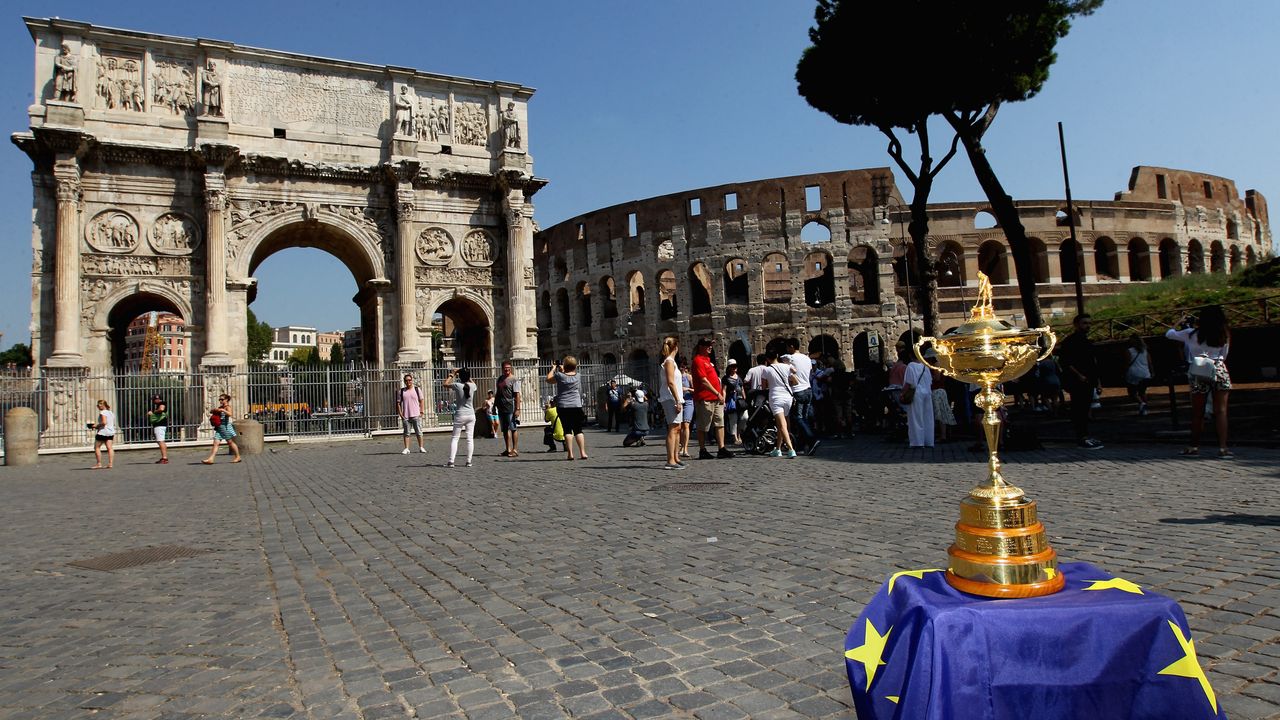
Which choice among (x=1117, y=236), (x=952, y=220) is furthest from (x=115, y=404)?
(x=1117, y=236)

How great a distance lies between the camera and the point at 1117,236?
35.6 metres

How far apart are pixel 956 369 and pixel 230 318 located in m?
22.4

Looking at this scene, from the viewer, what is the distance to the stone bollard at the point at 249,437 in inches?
663

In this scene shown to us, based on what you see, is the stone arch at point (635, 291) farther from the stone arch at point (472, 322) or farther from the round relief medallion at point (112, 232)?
the round relief medallion at point (112, 232)

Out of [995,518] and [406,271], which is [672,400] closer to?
[995,518]

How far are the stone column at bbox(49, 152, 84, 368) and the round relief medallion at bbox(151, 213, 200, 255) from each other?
1.81 metres

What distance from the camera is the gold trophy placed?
71.4 inches

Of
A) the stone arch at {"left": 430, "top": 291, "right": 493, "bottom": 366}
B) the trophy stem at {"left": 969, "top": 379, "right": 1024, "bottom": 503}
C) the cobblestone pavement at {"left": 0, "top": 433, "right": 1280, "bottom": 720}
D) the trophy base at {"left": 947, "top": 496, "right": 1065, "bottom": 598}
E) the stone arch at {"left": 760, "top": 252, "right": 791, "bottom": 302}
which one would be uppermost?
the stone arch at {"left": 760, "top": 252, "right": 791, "bottom": 302}

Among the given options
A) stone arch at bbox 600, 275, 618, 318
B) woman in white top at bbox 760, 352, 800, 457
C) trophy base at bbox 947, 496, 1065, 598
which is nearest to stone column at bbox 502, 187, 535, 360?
woman in white top at bbox 760, 352, 800, 457

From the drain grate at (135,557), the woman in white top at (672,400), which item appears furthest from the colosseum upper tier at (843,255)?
the drain grate at (135,557)

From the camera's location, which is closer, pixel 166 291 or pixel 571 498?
pixel 571 498

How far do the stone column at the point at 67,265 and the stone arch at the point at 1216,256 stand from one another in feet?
158

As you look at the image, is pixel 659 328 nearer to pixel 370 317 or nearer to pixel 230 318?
pixel 370 317

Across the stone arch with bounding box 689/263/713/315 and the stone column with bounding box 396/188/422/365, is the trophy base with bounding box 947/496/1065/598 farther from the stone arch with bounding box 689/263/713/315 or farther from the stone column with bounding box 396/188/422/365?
the stone arch with bounding box 689/263/713/315
